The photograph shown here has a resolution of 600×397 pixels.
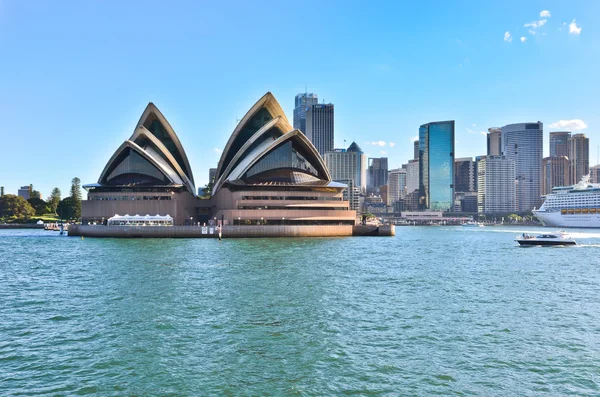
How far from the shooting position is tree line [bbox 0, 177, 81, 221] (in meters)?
140

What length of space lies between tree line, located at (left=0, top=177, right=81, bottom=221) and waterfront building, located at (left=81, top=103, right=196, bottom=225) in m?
45.3

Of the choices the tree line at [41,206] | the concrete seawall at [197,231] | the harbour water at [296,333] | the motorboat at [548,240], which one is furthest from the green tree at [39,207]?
the motorboat at [548,240]

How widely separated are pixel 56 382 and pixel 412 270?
29.9m

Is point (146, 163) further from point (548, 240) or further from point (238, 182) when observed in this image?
point (548, 240)

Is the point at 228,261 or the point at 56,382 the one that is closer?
the point at 56,382

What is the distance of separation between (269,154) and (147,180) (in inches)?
953

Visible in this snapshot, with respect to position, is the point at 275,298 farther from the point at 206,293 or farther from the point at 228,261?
the point at 228,261

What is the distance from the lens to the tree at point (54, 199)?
159625 millimetres

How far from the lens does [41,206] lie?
513 ft

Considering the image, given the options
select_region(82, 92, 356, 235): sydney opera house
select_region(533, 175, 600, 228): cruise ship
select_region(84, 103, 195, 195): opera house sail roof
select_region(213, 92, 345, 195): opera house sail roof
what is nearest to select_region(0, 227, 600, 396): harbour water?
select_region(82, 92, 356, 235): sydney opera house

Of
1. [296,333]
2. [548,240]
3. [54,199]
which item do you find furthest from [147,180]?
[54,199]

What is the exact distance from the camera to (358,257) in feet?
160

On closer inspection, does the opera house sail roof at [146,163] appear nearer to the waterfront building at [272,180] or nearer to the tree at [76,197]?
the waterfront building at [272,180]

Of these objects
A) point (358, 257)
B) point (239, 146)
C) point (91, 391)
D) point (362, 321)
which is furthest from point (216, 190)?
point (91, 391)
